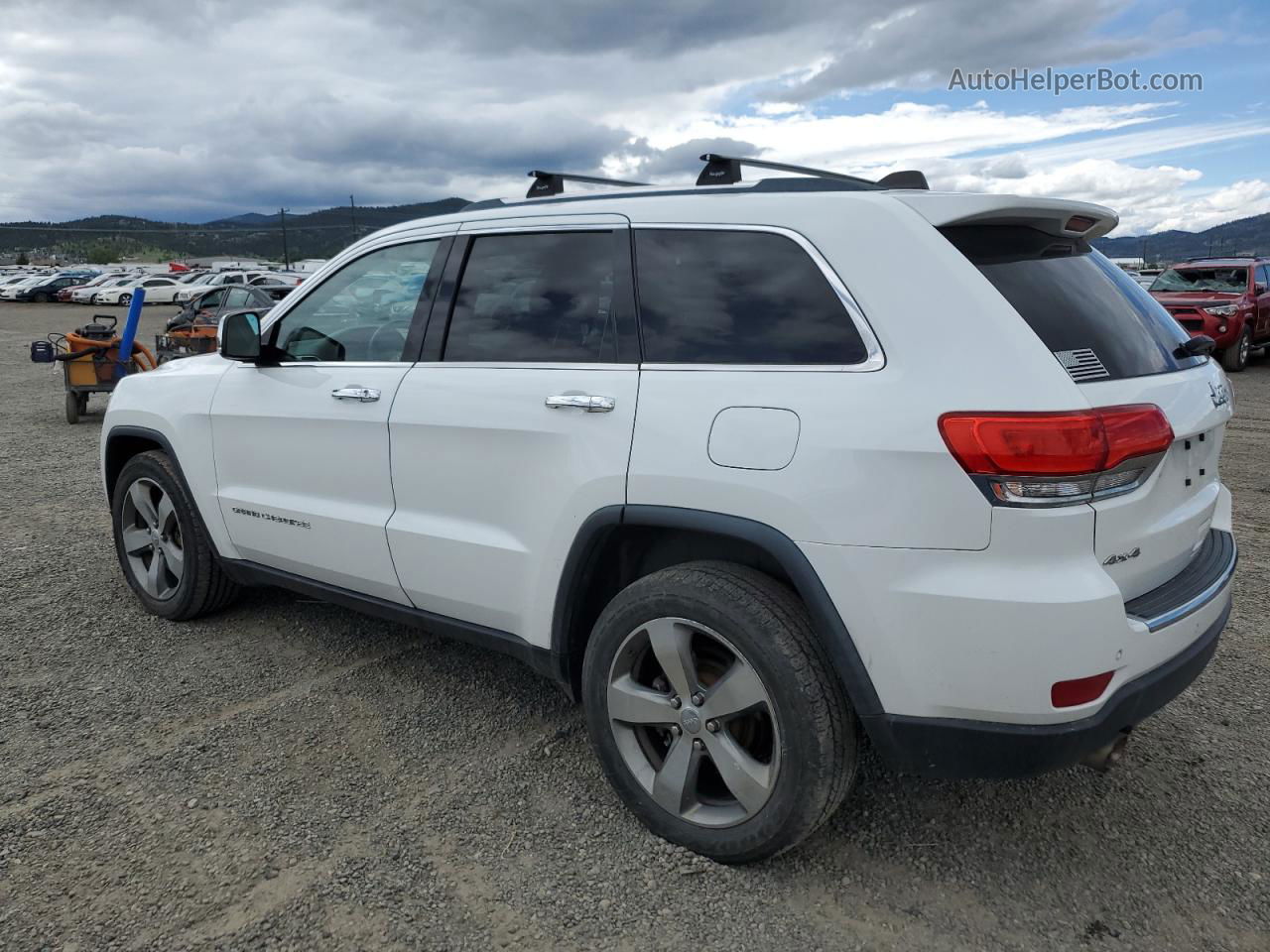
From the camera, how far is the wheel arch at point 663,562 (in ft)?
7.79

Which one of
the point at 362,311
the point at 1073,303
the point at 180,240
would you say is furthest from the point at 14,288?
the point at 180,240

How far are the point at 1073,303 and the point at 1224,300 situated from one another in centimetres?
1463

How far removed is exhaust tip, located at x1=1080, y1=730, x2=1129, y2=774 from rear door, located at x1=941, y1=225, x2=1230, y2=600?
0.38m

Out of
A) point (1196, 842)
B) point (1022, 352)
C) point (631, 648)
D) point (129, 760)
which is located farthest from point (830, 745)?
point (129, 760)

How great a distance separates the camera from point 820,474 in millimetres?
2338

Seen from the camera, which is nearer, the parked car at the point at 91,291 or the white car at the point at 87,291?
the parked car at the point at 91,291

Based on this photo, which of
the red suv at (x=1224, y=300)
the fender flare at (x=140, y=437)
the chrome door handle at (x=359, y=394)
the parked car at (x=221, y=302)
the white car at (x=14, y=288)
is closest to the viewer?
the chrome door handle at (x=359, y=394)

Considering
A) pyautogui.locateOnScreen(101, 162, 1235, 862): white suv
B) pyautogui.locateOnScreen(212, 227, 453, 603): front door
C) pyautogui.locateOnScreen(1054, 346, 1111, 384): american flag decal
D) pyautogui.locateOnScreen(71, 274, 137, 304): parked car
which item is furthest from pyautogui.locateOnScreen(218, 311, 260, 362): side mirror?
pyautogui.locateOnScreen(71, 274, 137, 304): parked car

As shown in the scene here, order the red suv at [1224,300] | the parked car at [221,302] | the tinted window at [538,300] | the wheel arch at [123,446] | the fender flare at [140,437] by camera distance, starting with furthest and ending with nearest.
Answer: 1. the parked car at [221,302]
2. the red suv at [1224,300]
3. the wheel arch at [123,446]
4. the fender flare at [140,437]
5. the tinted window at [538,300]

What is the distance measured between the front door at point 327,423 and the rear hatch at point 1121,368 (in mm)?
1890

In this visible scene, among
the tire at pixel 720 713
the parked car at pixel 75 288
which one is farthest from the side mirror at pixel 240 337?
the parked car at pixel 75 288

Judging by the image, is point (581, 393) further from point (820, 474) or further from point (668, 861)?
point (668, 861)

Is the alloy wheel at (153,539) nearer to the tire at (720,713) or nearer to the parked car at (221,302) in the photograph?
the tire at (720,713)

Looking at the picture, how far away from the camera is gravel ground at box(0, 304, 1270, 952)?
2477 millimetres
